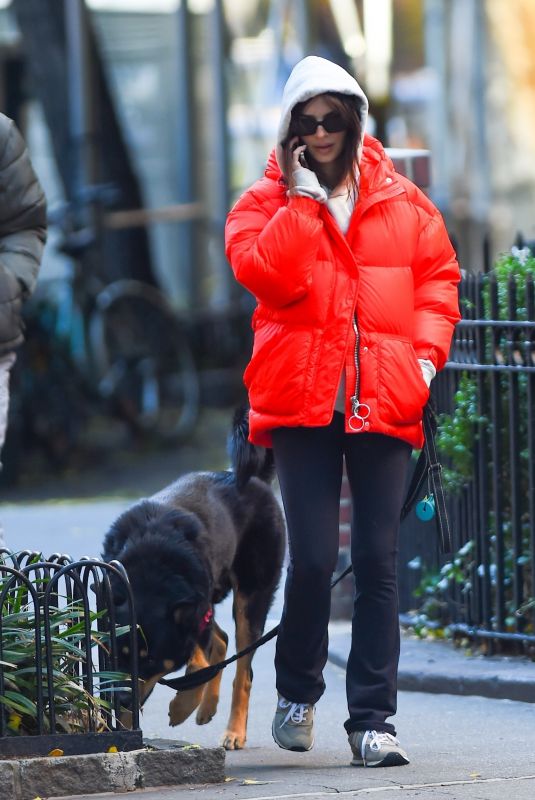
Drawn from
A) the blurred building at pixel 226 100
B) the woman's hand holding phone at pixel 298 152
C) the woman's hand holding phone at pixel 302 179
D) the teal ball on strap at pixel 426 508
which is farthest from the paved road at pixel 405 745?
the blurred building at pixel 226 100

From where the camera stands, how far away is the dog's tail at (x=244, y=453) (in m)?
5.71

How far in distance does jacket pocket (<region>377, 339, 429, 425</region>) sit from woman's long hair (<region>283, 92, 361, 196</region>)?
1.70 feet

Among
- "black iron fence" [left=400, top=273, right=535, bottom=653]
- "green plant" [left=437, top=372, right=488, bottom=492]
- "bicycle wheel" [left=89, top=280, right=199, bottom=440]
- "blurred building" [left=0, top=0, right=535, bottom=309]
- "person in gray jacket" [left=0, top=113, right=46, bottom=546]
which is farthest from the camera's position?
"blurred building" [left=0, top=0, right=535, bottom=309]

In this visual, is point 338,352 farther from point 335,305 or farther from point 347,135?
point 347,135

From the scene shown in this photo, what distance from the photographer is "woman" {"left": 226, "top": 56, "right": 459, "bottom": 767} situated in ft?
16.7

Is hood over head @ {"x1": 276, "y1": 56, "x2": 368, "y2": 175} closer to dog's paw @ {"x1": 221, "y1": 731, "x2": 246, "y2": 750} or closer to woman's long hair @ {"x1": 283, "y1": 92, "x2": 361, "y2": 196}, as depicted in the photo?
woman's long hair @ {"x1": 283, "y1": 92, "x2": 361, "y2": 196}

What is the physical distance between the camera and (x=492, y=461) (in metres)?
6.75

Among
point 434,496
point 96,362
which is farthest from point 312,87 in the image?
point 96,362

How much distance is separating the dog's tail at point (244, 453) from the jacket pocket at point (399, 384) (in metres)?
0.71

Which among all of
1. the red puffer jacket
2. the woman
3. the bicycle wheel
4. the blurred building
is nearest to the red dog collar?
the woman

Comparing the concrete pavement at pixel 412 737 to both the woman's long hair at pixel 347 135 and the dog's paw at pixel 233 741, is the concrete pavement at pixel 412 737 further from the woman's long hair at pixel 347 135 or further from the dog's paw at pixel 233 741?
the woman's long hair at pixel 347 135

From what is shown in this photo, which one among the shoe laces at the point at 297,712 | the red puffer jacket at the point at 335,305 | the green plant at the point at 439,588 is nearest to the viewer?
the red puffer jacket at the point at 335,305

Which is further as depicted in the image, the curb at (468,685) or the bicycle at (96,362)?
the bicycle at (96,362)

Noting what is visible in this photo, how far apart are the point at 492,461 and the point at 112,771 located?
2.40 metres
